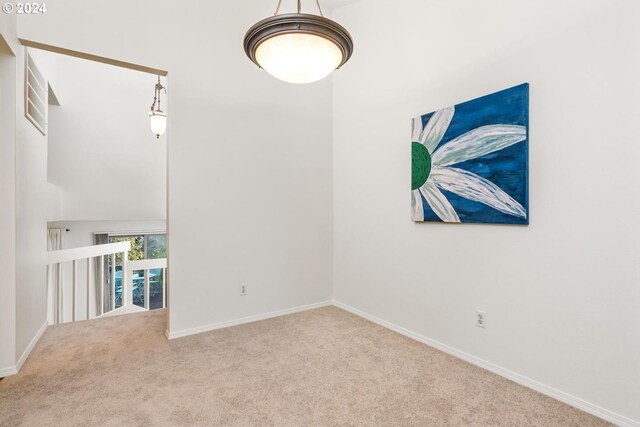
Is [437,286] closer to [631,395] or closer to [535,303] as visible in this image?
[535,303]

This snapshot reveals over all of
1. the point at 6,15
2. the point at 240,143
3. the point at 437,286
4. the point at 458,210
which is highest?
the point at 6,15

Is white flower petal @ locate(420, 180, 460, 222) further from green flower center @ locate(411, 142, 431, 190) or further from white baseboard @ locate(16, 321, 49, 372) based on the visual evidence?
white baseboard @ locate(16, 321, 49, 372)

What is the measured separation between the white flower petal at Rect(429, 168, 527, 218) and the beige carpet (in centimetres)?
115

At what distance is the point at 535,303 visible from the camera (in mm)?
1991

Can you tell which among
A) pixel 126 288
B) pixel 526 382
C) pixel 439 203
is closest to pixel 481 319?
pixel 526 382

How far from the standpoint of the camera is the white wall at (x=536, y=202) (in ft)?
5.42

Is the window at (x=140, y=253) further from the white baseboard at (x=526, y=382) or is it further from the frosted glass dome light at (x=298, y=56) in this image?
the frosted glass dome light at (x=298, y=56)

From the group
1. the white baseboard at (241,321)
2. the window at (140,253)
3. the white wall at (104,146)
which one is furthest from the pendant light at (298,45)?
the window at (140,253)

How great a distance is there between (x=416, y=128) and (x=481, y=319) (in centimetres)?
160

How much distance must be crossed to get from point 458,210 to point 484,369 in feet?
3.75

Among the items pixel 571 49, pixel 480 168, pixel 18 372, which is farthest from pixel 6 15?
pixel 571 49

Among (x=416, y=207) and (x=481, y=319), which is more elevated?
(x=416, y=207)

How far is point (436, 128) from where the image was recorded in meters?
2.57

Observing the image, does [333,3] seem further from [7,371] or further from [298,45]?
[7,371]
